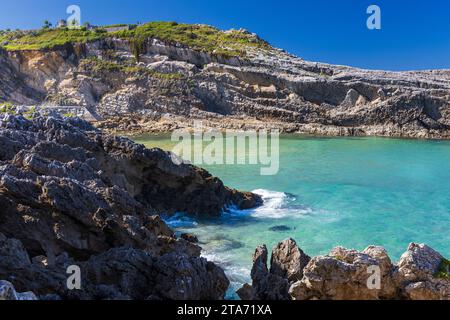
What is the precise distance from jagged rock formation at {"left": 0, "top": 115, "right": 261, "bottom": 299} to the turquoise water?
136 inches

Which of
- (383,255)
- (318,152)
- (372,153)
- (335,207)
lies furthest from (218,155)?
(383,255)

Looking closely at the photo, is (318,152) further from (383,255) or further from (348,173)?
(383,255)

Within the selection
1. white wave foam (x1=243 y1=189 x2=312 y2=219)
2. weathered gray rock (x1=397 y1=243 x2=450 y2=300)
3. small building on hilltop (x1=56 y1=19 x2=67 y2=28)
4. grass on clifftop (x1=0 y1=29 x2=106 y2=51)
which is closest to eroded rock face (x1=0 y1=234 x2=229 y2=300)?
weathered gray rock (x1=397 y1=243 x2=450 y2=300)

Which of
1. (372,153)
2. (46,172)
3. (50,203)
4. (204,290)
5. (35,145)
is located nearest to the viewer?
(204,290)

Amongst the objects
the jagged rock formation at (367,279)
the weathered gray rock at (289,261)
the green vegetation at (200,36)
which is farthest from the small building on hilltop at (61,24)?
the jagged rock formation at (367,279)

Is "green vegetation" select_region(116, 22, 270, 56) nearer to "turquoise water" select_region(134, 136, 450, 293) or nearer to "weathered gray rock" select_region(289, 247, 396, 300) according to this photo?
"turquoise water" select_region(134, 136, 450, 293)

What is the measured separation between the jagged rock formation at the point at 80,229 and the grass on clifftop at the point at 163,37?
58.0 metres

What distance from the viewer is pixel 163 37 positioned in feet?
262

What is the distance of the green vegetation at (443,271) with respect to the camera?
1049cm

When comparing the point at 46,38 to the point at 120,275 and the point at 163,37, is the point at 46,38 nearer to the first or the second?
the point at 163,37

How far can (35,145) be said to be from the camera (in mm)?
17078

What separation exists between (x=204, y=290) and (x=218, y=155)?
107ft

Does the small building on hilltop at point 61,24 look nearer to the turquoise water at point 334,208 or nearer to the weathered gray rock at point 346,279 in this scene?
the turquoise water at point 334,208

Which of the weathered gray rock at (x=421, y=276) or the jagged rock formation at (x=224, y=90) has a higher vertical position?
the jagged rock formation at (x=224, y=90)
